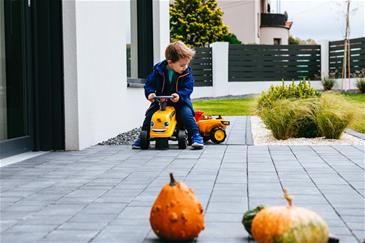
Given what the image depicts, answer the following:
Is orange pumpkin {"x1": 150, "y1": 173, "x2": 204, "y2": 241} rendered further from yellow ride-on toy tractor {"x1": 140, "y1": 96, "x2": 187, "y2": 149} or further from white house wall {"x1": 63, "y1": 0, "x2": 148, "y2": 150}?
white house wall {"x1": 63, "y1": 0, "x2": 148, "y2": 150}

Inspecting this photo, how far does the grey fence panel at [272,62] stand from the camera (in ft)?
76.3

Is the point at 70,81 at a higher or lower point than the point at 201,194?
higher

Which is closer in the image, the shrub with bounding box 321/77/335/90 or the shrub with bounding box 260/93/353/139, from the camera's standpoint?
the shrub with bounding box 260/93/353/139

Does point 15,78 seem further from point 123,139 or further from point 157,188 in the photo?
point 157,188

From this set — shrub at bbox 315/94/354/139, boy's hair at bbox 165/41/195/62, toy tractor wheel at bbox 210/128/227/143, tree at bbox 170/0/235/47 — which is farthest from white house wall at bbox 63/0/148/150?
tree at bbox 170/0/235/47

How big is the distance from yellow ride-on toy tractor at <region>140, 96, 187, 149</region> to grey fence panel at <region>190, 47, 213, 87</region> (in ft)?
50.4

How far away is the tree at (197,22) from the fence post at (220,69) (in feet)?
22.4

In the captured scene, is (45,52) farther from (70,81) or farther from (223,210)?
(223,210)

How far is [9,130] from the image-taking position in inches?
259

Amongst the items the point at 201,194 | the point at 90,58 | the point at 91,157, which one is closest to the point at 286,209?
the point at 201,194

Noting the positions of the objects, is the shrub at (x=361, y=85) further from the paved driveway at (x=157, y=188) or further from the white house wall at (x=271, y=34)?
the white house wall at (x=271, y=34)

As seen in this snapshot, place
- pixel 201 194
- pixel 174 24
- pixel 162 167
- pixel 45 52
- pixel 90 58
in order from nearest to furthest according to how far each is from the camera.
A: pixel 201 194 < pixel 162 167 < pixel 45 52 < pixel 90 58 < pixel 174 24

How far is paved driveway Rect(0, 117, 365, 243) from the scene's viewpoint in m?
3.34

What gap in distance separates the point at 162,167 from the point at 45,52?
2.30 meters
